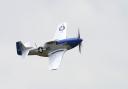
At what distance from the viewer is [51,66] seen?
655ft
